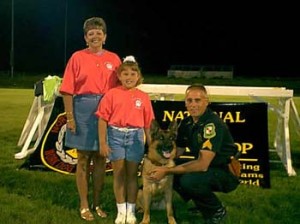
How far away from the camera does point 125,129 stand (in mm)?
4707

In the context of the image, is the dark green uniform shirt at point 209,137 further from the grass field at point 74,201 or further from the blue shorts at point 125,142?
the grass field at point 74,201

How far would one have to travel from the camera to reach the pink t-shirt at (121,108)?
466 cm

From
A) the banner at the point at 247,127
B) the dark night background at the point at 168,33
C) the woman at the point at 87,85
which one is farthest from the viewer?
the dark night background at the point at 168,33

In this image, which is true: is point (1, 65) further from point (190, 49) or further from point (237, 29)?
point (237, 29)

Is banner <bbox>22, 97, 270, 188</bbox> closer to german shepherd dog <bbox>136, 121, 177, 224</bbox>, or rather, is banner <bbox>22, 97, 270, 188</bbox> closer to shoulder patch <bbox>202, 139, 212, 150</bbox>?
german shepherd dog <bbox>136, 121, 177, 224</bbox>

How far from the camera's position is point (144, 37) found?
50375 millimetres

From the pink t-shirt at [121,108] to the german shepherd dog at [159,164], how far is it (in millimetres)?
164

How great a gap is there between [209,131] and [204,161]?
0.23 meters

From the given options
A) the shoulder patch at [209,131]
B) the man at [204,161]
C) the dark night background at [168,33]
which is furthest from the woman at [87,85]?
the dark night background at [168,33]

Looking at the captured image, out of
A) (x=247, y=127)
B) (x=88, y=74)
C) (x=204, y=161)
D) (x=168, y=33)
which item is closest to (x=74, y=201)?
(x=88, y=74)

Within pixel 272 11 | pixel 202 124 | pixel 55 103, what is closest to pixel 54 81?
pixel 55 103

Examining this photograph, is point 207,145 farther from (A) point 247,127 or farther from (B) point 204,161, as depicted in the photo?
(A) point 247,127

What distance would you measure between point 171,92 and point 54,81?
1.50m

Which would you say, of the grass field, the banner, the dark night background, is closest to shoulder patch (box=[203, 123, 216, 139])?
the grass field
